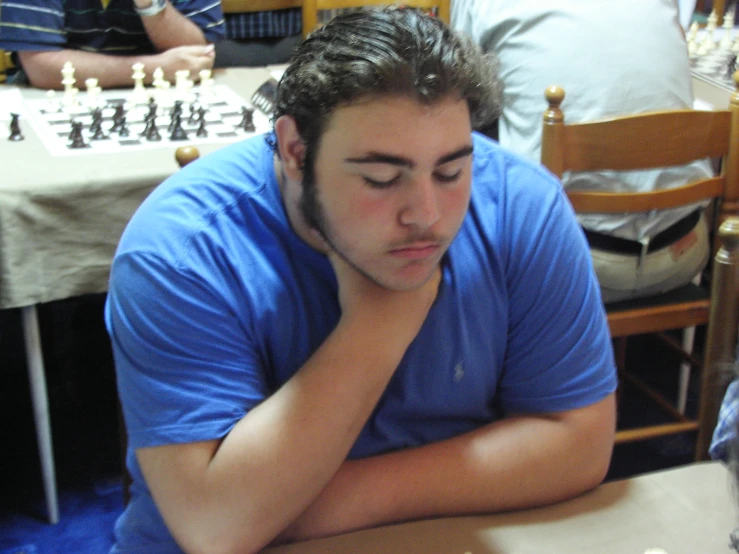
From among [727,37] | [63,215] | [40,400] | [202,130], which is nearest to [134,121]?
[202,130]

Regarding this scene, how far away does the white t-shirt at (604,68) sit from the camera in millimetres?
1941

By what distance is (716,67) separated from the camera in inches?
118

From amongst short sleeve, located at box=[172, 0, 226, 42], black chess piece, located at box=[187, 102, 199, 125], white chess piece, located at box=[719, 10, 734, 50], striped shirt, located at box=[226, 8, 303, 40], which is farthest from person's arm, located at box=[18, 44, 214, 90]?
white chess piece, located at box=[719, 10, 734, 50]

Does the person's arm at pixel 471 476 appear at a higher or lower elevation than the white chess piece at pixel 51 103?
lower

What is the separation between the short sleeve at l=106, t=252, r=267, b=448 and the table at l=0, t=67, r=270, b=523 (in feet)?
2.81

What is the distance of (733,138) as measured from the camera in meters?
1.81

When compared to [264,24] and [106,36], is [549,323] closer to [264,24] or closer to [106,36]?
[106,36]

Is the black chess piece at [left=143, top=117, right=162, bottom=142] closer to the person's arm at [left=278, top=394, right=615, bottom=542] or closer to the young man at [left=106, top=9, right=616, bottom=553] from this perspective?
the young man at [left=106, top=9, right=616, bottom=553]

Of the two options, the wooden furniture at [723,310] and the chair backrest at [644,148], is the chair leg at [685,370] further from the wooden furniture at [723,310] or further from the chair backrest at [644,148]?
the wooden furniture at [723,310]

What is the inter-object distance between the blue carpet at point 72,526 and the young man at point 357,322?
1.05 m

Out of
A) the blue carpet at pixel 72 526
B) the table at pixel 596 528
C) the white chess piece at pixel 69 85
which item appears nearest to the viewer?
the table at pixel 596 528

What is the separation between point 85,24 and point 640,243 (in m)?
1.59

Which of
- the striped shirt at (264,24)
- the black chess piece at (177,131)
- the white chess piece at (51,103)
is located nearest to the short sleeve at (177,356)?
the black chess piece at (177,131)

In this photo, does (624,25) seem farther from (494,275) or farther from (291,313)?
(291,313)
